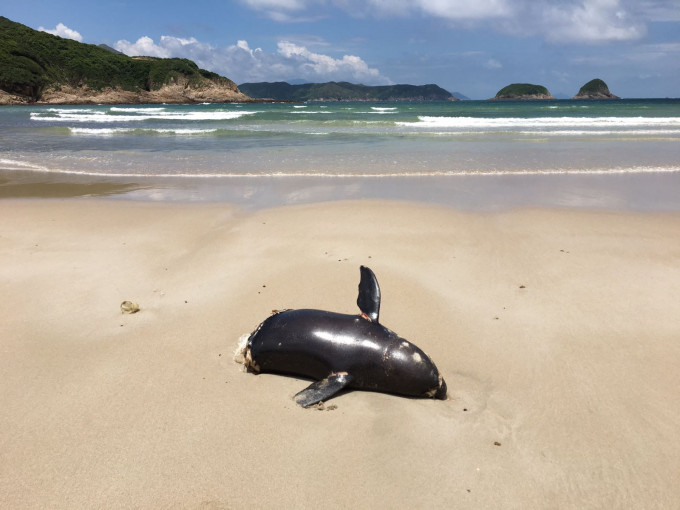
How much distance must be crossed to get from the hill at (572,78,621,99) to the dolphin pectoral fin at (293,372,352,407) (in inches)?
7732

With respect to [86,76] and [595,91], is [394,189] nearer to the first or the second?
[86,76]

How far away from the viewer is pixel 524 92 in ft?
547

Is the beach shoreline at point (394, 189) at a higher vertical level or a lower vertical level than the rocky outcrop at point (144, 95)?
lower

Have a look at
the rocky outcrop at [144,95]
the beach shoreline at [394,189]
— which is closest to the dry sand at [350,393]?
the beach shoreline at [394,189]

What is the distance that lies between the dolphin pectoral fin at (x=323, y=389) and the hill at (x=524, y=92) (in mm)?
181322

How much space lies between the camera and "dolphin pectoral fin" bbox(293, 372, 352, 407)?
3090 millimetres

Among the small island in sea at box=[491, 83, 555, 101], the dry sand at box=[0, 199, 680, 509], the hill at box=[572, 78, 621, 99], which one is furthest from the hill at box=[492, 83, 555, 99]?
the dry sand at box=[0, 199, 680, 509]

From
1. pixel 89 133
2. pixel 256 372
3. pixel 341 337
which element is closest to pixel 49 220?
pixel 256 372

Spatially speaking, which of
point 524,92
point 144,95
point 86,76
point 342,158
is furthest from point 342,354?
point 524,92

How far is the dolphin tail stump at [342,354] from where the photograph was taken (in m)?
3.18

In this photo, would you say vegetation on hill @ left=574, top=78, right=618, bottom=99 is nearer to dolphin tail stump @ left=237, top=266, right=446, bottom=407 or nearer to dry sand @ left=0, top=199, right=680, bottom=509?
dry sand @ left=0, top=199, right=680, bottom=509

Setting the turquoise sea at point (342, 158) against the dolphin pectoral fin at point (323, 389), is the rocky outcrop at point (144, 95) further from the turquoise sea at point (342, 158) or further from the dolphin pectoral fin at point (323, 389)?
the dolphin pectoral fin at point (323, 389)

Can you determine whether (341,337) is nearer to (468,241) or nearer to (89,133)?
(468,241)

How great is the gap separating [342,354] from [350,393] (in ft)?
0.87
